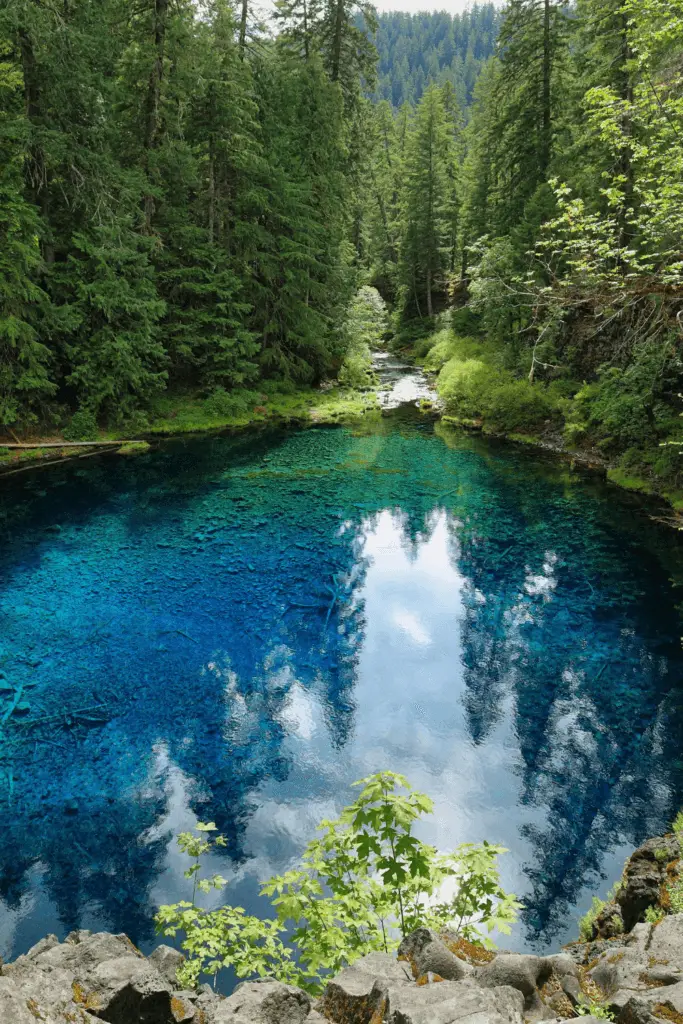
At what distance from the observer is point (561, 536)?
14.4m

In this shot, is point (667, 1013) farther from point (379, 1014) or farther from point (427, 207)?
point (427, 207)

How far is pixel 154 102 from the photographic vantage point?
22172 mm

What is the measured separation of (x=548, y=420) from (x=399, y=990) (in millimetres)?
22661

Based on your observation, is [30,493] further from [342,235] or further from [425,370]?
[425,370]

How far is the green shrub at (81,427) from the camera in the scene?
20.6m

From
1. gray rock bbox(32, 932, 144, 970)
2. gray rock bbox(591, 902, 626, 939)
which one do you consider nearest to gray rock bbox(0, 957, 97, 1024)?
gray rock bbox(32, 932, 144, 970)

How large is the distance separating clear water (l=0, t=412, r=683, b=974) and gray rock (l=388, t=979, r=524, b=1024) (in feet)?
9.50

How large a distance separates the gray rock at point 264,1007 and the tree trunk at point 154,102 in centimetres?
2475

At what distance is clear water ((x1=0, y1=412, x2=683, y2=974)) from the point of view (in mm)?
6254

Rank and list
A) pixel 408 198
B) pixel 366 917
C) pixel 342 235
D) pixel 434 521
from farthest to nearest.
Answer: pixel 408 198 < pixel 342 235 < pixel 434 521 < pixel 366 917

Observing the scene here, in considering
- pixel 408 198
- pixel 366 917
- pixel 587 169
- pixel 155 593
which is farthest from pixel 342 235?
pixel 366 917

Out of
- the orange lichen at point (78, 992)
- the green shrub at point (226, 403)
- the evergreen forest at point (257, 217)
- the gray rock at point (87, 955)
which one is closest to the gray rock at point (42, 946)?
the gray rock at point (87, 955)

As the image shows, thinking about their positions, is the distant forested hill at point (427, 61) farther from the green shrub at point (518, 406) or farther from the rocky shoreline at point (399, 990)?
the rocky shoreline at point (399, 990)

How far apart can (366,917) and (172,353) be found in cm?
2450
